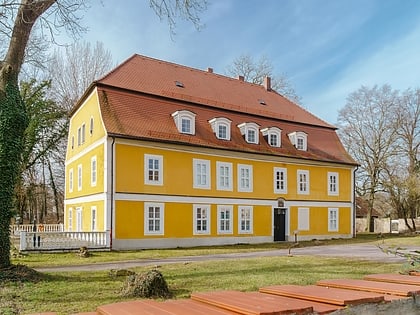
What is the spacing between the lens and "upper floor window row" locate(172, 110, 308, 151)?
26.4 m

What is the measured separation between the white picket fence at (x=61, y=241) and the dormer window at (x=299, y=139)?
15572mm

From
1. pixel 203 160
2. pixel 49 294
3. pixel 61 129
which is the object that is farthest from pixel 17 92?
pixel 61 129

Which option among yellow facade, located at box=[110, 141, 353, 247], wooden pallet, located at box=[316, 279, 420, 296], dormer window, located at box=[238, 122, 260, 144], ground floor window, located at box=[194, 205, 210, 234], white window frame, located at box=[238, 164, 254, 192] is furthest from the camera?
dormer window, located at box=[238, 122, 260, 144]

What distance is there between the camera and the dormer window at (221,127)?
27844mm

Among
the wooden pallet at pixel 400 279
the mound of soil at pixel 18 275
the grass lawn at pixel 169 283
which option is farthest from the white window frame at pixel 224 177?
the wooden pallet at pixel 400 279

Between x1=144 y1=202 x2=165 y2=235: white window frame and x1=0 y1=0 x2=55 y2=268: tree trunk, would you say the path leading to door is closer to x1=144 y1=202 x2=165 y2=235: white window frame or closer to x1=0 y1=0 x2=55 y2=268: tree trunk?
x1=0 y1=0 x2=55 y2=268: tree trunk

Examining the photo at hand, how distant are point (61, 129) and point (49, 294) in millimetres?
35588

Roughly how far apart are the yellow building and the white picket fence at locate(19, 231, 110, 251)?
0.81 meters

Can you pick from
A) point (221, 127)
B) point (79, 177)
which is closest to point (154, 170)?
point (221, 127)

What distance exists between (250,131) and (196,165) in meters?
5.13

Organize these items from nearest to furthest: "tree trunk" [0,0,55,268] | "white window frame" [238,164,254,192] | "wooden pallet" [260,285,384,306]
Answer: "wooden pallet" [260,285,384,306] < "tree trunk" [0,0,55,268] < "white window frame" [238,164,254,192]

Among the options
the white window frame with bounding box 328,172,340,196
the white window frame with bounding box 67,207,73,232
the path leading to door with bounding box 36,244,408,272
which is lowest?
the path leading to door with bounding box 36,244,408,272

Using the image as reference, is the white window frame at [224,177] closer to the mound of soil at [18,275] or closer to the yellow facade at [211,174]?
the yellow facade at [211,174]

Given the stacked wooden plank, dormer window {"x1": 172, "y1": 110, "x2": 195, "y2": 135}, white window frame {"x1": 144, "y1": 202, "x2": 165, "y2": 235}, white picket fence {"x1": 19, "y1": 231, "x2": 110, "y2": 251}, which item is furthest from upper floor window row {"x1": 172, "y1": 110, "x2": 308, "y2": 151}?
the stacked wooden plank
